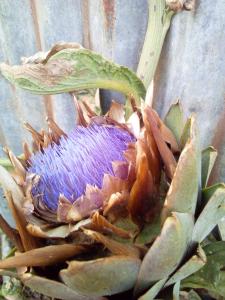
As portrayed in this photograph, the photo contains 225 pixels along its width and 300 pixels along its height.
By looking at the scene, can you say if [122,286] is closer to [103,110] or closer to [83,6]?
[103,110]

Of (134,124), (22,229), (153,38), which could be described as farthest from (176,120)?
(22,229)

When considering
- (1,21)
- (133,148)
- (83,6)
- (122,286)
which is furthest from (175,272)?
(1,21)

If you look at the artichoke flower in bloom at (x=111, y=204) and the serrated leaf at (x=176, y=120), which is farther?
the serrated leaf at (x=176, y=120)

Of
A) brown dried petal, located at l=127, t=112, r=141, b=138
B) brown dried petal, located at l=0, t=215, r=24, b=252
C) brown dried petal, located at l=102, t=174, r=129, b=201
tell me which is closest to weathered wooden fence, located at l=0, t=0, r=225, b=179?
brown dried petal, located at l=127, t=112, r=141, b=138

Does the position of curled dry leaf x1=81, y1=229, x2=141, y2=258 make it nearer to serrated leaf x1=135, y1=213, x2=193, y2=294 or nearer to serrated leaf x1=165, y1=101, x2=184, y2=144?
serrated leaf x1=135, y1=213, x2=193, y2=294

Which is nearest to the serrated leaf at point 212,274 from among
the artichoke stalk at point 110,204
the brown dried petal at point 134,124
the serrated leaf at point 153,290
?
the artichoke stalk at point 110,204

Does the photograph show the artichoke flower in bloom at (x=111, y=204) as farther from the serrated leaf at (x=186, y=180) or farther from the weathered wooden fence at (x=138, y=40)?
the weathered wooden fence at (x=138, y=40)
